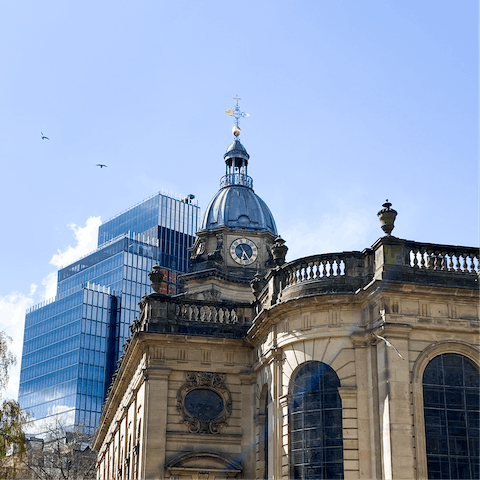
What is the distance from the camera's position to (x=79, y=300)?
115000 millimetres

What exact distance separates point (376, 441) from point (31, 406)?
10249cm

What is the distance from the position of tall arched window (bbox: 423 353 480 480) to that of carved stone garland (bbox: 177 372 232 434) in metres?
8.49

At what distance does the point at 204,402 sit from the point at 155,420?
1.97m

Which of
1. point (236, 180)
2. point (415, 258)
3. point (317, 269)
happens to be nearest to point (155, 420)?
point (317, 269)

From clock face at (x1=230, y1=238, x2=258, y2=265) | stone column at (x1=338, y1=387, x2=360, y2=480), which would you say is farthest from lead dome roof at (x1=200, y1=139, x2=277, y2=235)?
stone column at (x1=338, y1=387, x2=360, y2=480)

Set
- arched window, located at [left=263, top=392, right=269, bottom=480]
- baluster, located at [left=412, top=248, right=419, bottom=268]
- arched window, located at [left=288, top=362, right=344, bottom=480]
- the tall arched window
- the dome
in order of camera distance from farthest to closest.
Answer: the dome
arched window, located at [left=263, top=392, right=269, bottom=480]
baluster, located at [left=412, top=248, right=419, bottom=268]
arched window, located at [left=288, top=362, right=344, bottom=480]
the tall arched window

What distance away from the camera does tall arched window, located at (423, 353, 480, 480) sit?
2414cm

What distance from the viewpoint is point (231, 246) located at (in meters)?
45.0

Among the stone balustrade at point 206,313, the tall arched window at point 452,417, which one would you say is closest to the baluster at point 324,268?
the tall arched window at point 452,417

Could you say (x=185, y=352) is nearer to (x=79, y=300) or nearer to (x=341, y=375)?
(x=341, y=375)

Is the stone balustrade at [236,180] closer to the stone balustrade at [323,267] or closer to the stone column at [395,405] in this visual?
the stone balustrade at [323,267]

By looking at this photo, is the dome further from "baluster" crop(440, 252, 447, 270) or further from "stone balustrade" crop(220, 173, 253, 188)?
"baluster" crop(440, 252, 447, 270)

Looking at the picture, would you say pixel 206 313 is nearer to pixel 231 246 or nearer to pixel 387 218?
pixel 387 218

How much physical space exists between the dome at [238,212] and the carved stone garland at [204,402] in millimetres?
16020
